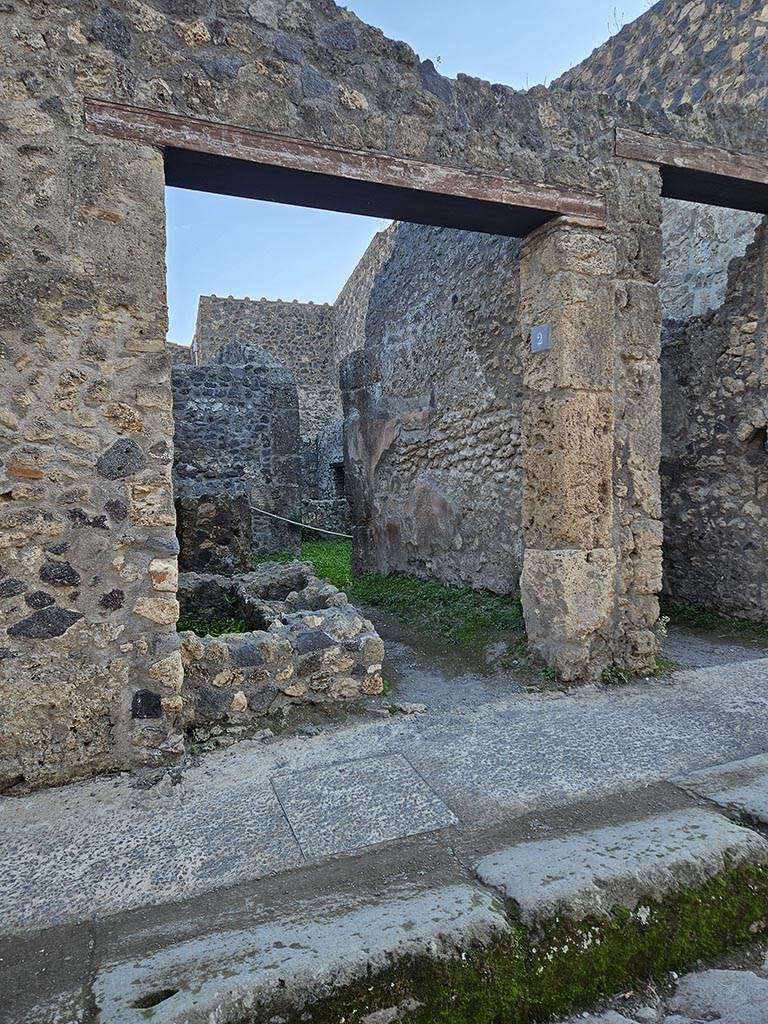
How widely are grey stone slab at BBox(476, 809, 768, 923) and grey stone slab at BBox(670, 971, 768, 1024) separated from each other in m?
0.22

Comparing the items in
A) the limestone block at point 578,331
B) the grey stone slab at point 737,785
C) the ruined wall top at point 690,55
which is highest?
the ruined wall top at point 690,55

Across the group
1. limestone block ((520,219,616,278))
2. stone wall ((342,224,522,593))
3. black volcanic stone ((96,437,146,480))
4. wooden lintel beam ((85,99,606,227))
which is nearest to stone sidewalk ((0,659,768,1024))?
black volcanic stone ((96,437,146,480))

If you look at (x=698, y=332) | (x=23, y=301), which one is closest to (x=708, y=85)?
(x=698, y=332)

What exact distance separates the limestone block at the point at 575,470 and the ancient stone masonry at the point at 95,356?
2.02 meters

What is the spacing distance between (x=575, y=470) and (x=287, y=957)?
2.94 m

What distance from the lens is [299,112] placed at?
328cm

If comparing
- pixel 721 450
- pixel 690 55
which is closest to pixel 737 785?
pixel 721 450

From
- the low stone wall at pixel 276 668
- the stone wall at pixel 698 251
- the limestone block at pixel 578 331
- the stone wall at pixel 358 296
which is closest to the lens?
the low stone wall at pixel 276 668

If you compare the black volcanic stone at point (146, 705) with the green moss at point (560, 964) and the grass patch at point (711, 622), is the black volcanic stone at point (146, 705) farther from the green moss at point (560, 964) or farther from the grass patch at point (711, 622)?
the grass patch at point (711, 622)

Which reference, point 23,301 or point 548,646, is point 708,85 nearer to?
point 548,646

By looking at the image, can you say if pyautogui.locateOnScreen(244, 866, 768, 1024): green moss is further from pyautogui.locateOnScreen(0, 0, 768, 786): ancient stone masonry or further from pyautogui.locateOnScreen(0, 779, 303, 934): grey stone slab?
pyautogui.locateOnScreen(0, 0, 768, 786): ancient stone masonry

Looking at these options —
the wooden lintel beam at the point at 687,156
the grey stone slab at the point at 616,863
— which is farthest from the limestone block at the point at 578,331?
the grey stone slab at the point at 616,863

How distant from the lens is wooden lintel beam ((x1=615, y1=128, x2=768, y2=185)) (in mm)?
4004

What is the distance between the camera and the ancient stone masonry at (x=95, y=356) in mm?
2748
